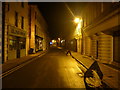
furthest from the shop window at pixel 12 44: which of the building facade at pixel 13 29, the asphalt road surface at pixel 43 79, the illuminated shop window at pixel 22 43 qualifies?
the asphalt road surface at pixel 43 79

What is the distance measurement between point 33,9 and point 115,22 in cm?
2146

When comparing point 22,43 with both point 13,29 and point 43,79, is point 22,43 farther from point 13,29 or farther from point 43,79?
point 43,79

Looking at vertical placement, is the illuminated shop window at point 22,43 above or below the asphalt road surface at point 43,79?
above

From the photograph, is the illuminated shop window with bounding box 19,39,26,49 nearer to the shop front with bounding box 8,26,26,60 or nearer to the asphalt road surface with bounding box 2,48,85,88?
the shop front with bounding box 8,26,26,60

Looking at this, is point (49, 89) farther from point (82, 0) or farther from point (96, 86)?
point (82, 0)

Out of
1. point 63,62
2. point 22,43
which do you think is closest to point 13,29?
point 22,43

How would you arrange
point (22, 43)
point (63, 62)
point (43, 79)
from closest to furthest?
point (43, 79) < point (63, 62) < point (22, 43)

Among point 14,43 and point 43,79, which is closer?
point 43,79

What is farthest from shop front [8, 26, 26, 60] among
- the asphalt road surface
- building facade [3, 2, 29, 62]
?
the asphalt road surface

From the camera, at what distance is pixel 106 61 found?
13180 millimetres

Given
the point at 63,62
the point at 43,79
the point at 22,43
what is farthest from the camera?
the point at 22,43

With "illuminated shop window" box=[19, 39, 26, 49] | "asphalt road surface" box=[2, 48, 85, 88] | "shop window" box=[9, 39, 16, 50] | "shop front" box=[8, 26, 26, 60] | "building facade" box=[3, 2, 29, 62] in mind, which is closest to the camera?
"asphalt road surface" box=[2, 48, 85, 88]

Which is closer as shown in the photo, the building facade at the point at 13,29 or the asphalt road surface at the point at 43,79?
the asphalt road surface at the point at 43,79

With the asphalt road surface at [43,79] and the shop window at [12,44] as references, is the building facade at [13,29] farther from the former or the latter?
the asphalt road surface at [43,79]
